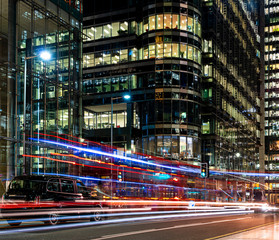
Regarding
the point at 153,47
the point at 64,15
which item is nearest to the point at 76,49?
the point at 64,15

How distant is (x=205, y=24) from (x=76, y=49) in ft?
102

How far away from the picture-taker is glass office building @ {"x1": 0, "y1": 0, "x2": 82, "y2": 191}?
3011 cm

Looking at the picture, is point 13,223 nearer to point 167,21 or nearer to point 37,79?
point 37,79

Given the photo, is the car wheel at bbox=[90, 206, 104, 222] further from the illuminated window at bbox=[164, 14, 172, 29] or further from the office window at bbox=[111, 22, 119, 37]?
the office window at bbox=[111, 22, 119, 37]

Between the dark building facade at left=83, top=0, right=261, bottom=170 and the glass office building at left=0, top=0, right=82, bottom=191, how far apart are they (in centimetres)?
1376

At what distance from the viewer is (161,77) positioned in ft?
186

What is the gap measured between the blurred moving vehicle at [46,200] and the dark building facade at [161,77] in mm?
36062

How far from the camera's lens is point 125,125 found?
61.2m

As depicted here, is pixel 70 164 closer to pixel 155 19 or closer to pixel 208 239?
pixel 208 239

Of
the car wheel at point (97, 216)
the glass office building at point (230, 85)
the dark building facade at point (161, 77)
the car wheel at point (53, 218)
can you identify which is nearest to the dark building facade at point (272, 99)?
the glass office building at point (230, 85)

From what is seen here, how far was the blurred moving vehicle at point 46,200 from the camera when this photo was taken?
16.1m

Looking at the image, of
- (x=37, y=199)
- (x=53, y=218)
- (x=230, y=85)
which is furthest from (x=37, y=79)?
(x=230, y=85)

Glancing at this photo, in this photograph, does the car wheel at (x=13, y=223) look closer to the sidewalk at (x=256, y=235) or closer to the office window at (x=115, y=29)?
the sidewalk at (x=256, y=235)

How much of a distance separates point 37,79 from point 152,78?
25299 millimetres
